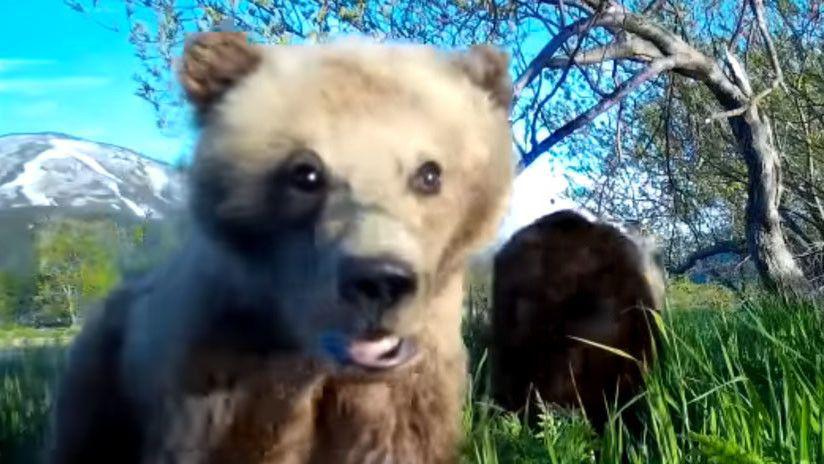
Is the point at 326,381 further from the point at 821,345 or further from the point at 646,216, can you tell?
the point at 646,216

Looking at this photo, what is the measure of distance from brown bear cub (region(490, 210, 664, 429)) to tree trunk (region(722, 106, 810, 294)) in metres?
5.54

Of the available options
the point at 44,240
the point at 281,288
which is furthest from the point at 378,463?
the point at 44,240

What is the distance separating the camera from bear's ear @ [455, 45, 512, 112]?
2.57 m

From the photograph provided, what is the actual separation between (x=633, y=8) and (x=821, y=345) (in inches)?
266

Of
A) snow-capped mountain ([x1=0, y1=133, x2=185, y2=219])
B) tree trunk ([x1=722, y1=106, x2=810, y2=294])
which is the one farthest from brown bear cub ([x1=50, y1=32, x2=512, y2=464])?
tree trunk ([x1=722, y1=106, x2=810, y2=294])

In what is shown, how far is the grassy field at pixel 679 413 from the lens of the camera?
2570 mm

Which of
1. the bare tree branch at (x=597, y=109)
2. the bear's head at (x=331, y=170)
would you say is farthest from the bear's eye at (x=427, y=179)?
the bare tree branch at (x=597, y=109)

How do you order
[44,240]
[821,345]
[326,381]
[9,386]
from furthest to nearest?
1. [821,345]
2. [9,386]
3. [44,240]
4. [326,381]

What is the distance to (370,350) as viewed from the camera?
2164 mm

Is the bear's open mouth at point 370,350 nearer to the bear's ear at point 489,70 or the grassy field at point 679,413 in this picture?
the grassy field at point 679,413

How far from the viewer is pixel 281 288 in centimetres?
227

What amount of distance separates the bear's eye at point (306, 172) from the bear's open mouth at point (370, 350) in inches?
11.7

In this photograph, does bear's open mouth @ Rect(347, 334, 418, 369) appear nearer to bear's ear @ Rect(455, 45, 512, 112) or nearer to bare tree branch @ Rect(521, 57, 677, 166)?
bear's ear @ Rect(455, 45, 512, 112)

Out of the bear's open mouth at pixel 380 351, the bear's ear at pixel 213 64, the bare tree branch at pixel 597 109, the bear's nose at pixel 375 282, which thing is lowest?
the bear's open mouth at pixel 380 351
